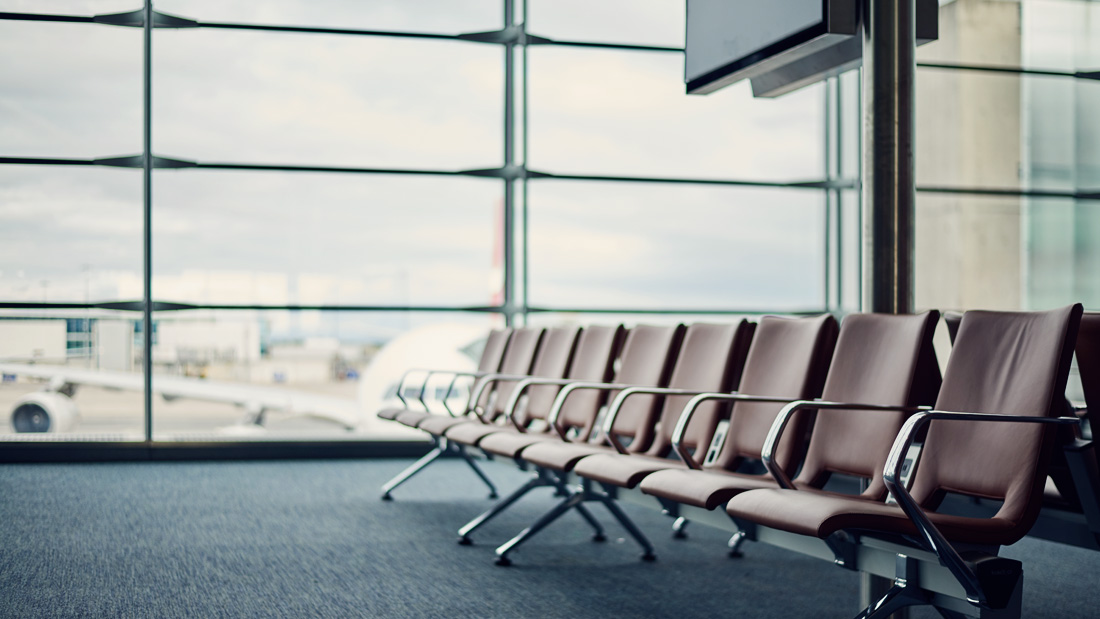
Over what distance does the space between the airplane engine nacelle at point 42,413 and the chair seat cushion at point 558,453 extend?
4.21 meters

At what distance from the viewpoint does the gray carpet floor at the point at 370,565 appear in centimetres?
302

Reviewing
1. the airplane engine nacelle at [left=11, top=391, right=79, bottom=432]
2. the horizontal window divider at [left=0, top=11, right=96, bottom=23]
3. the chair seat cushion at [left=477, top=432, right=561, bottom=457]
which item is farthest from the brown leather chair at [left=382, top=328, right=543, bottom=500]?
the horizontal window divider at [left=0, top=11, right=96, bottom=23]

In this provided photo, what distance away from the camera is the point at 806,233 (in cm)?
746

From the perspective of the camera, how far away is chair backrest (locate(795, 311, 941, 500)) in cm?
262

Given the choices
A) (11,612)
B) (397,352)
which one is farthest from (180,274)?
(11,612)

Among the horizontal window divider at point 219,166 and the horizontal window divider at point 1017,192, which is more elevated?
the horizontal window divider at point 219,166

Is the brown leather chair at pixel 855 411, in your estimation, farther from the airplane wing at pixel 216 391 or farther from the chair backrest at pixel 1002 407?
the airplane wing at pixel 216 391

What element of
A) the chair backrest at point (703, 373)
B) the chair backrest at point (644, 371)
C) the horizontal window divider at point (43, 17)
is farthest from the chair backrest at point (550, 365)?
the horizontal window divider at point (43, 17)

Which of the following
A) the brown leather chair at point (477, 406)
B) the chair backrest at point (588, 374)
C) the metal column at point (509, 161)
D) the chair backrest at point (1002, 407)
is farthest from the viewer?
the metal column at point (509, 161)

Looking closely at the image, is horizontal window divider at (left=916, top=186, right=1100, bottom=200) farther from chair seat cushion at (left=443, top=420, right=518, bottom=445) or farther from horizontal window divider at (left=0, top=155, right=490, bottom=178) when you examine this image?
chair seat cushion at (left=443, top=420, right=518, bottom=445)

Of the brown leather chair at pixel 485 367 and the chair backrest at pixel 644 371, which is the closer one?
the chair backrest at pixel 644 371

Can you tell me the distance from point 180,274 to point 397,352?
1486mm

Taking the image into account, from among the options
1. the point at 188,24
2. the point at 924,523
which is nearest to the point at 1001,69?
the point at 188,24

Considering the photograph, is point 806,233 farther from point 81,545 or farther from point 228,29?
point 81,545
